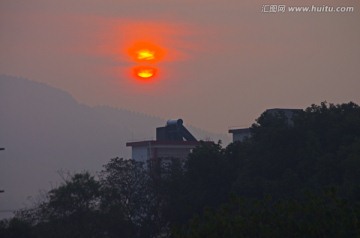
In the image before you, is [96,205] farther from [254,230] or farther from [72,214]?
[254,230]

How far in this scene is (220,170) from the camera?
38.1 meters

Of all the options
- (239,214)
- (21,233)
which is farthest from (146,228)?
(239,214)

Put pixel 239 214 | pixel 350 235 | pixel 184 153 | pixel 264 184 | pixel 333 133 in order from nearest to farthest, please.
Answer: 1. pixel 350 235
2. pixel 239 214
3. pixel 264 184
4. pixel 333 133
5. pixel 184 153

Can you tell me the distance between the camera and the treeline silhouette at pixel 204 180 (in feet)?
114

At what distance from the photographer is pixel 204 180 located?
3791cm

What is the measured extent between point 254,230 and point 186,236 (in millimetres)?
1386

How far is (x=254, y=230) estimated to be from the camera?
18.0 metres

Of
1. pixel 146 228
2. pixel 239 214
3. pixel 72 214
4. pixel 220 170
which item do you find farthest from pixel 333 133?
pixel 239 214

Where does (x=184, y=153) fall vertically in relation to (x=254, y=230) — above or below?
above

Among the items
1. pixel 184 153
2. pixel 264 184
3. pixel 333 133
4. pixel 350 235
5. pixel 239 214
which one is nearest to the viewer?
pixel 350 235

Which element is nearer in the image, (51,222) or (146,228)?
(51,222)

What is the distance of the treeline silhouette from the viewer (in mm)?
34688

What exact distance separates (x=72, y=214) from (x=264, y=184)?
25.2ft

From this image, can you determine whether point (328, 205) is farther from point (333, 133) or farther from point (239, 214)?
point (333, 133)
